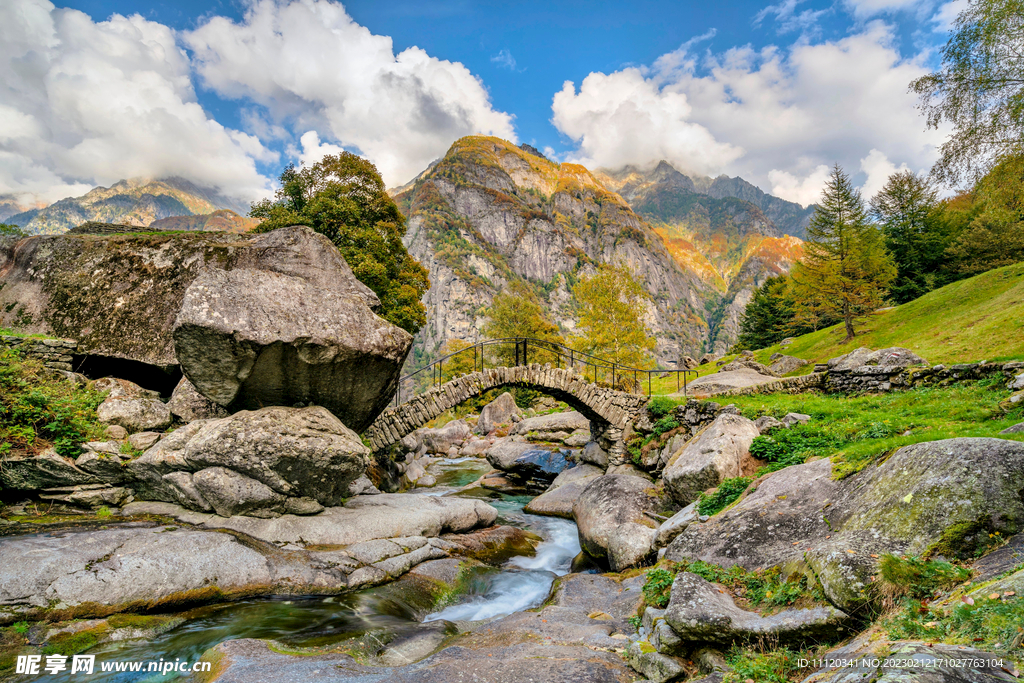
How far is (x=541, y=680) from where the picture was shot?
17.5 ft

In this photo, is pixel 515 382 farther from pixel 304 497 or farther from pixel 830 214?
pixel 830 214

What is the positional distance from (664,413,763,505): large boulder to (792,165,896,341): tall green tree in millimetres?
32901

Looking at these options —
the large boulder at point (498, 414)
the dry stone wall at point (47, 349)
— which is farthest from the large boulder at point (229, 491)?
the large boulder at point (498, 414)

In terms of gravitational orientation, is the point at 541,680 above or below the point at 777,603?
below

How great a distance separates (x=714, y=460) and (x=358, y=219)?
2252 centimetres

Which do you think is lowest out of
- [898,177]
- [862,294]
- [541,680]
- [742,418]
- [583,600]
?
[583,600]

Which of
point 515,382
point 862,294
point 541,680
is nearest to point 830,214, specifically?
point 862,294

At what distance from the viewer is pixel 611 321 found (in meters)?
38.5

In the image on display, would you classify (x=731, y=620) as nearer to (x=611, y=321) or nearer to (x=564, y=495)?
(x=564, y=495)

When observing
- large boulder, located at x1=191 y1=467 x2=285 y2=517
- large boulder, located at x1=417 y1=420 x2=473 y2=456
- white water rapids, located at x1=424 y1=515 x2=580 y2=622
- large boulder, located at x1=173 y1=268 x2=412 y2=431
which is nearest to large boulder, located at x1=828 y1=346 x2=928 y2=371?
white water rapids, located at x1=424 y1=515 x2=580 y2=622

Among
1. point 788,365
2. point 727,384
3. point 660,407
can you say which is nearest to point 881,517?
point 660,407

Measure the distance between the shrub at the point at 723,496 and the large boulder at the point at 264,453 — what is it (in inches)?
317

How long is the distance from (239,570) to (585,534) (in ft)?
27.1

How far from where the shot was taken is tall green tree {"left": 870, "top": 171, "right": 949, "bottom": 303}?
45.0 metres
